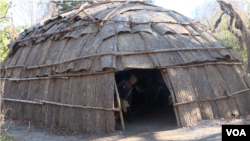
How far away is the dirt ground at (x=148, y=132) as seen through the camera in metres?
5.38

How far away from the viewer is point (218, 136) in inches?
202

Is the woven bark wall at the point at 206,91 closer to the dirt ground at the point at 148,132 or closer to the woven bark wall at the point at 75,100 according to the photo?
the dirt ground at the point at 148,132

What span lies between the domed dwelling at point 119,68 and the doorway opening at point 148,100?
1172 mm

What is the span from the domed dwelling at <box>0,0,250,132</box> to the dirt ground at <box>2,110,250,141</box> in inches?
10.3

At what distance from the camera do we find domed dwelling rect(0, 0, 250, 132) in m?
6.10

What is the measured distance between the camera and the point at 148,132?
19.4ft

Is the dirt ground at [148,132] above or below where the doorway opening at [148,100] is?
below

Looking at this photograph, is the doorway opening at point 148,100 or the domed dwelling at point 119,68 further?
the doorway opening at point 148,100

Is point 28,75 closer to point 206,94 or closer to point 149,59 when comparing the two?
point 149,59

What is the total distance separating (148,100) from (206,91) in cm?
405

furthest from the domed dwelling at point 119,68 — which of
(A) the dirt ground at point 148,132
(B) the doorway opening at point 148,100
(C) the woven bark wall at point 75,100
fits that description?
(B) the doorway opening at point 148,100

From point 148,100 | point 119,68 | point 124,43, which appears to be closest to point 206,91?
point 119,68

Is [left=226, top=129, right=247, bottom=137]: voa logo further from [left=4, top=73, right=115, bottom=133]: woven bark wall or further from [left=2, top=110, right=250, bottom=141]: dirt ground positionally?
[left=4, top=73, right=115, bottom=133]: woven bark wall

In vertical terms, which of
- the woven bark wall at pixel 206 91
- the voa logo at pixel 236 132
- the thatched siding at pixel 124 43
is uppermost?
the thatched siding at pixel 124 43
